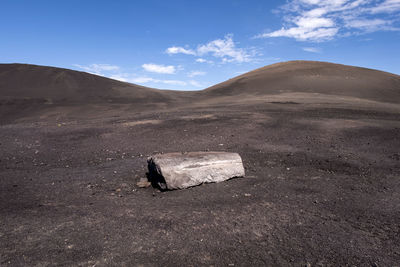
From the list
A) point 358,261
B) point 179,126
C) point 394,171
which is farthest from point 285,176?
point 179,126

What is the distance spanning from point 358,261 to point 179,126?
8.59m

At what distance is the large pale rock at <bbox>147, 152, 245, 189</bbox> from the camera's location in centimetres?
512

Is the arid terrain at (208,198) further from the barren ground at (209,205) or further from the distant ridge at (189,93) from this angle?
the distant ridge at (189,93)

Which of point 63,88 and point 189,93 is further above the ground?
point 63,88

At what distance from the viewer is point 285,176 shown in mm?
5953

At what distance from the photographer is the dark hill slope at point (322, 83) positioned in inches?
→ 1186

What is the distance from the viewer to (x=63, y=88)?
34.3m

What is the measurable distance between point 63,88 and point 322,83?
105 feet

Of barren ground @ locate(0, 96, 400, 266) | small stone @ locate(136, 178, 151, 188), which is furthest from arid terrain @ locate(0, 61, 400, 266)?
small stone @ locate(136, 178, 151, 188)

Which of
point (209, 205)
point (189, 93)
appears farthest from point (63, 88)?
point (209, 205)

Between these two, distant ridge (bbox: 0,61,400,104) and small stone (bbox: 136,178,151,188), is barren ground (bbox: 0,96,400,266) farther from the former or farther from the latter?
distant ridge (bbox: 0,61,400,104)

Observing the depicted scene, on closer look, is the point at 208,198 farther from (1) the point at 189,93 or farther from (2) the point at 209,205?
(1) the point at 189,93

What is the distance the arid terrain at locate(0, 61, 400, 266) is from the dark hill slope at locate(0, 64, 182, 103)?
18.4 m

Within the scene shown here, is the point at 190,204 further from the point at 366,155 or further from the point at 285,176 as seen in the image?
the point at 366,155
